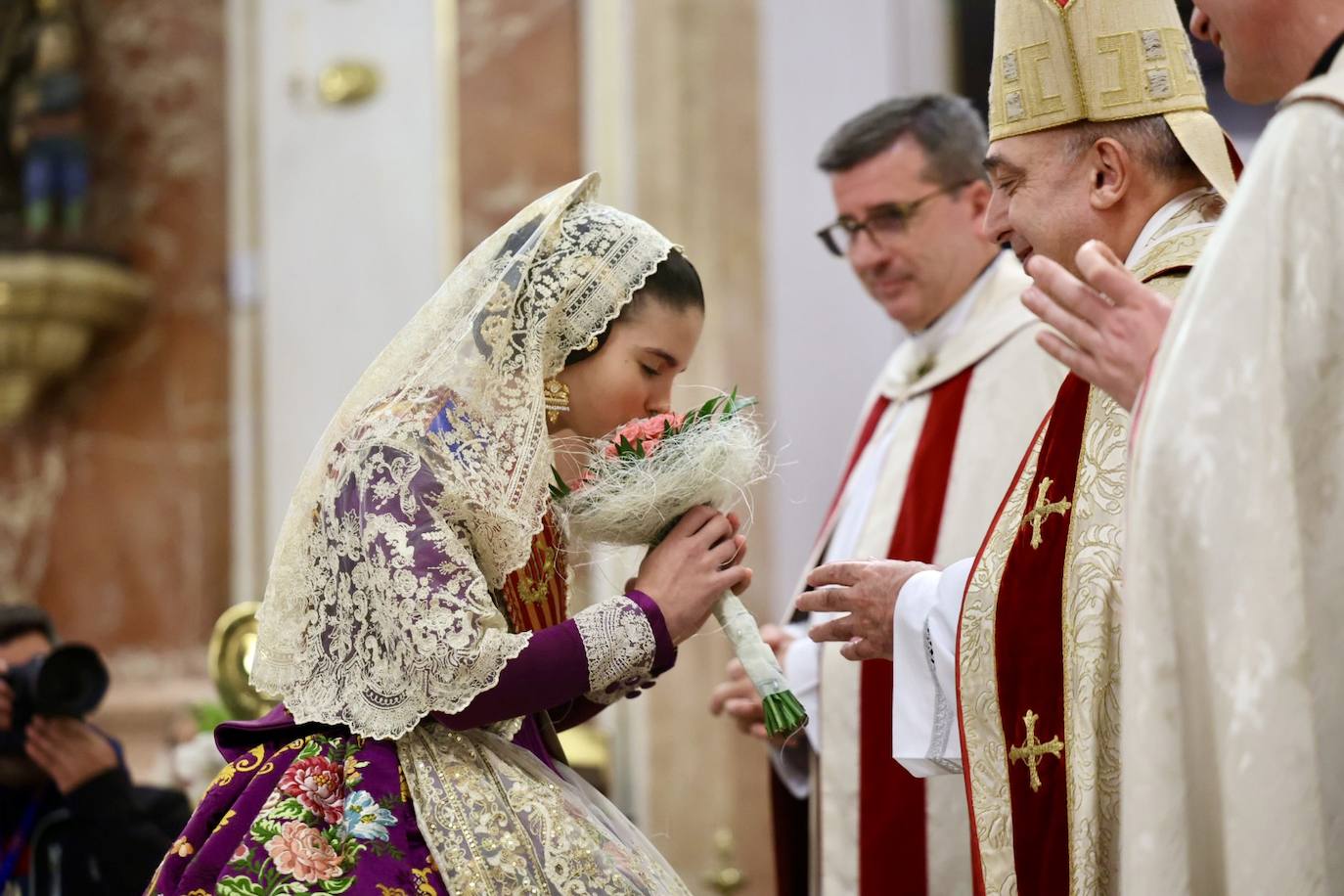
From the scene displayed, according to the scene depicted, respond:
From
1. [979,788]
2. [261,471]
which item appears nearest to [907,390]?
[979,788]

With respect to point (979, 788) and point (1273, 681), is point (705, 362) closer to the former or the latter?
point (979, 788)

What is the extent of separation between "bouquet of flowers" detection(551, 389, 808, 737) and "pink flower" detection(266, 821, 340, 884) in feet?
1.95

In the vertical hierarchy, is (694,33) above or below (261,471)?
above

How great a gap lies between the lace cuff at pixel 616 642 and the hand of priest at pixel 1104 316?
70cm

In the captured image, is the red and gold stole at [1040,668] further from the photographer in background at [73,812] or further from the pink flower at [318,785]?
the photographer in background at [73,812]

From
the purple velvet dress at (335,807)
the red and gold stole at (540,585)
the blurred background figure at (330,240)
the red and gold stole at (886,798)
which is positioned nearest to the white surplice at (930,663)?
the purple velvet dress at (335,807)

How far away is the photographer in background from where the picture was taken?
3.27 metres

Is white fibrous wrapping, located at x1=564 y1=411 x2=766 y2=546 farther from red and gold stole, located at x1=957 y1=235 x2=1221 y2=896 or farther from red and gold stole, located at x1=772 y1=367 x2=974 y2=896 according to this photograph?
red and gold stole, located at x1=772 y1=367 x2=974 y2=896

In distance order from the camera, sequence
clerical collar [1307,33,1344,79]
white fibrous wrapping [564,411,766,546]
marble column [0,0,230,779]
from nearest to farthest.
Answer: clerical collar [1307,33,1344,79] < white fibrous wrapping [564,411,766,546] < marble column [0,0,230,779]

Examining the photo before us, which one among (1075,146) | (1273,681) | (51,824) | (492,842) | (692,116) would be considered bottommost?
(51,824)

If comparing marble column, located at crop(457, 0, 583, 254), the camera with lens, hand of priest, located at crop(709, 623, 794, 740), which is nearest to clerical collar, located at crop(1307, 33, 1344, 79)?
hand of priest, located at crop(709, 623, 794, 740)

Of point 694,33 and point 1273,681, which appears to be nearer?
point 1273,681

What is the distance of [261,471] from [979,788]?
4959mm

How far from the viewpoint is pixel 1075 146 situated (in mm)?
2541
